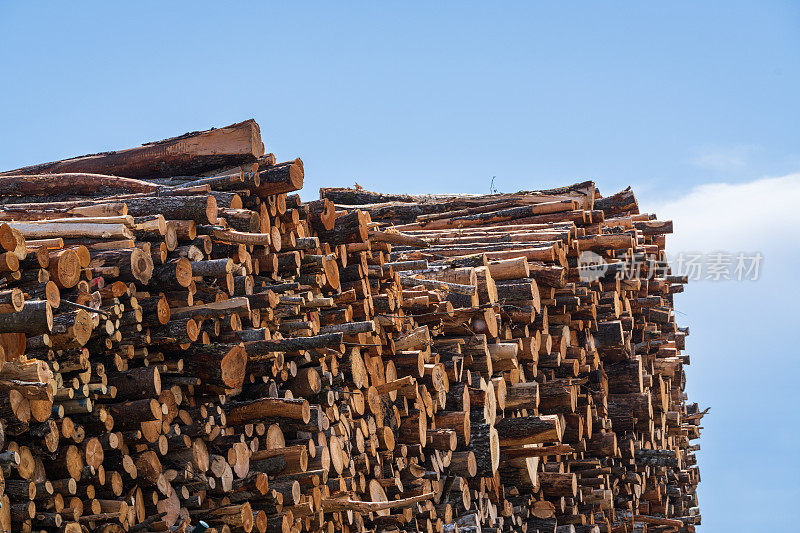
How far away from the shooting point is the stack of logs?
4445 mm

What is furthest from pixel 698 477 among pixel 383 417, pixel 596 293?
pixel 383 417

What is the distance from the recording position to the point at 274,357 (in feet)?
18.6

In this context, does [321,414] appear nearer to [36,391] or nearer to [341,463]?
[341,463]

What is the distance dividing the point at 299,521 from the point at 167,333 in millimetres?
1640

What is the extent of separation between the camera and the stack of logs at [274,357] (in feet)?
14.6

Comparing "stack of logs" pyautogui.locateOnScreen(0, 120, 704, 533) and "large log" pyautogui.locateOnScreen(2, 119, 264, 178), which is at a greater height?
"large log" pyautogui.locateOnScreen(2, 119, 264, 178)

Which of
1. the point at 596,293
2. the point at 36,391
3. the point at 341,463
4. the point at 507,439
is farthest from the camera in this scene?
the point at 596,293

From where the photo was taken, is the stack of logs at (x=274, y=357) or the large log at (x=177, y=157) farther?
the large log at (x=177, y=157)

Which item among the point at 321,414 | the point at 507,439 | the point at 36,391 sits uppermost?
the point at 36,391

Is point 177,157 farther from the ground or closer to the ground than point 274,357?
farther from the ground

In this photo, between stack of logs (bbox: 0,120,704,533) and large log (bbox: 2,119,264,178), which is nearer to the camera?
stack of logs (bbox: 0,120,704,533)

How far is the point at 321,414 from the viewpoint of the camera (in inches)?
234

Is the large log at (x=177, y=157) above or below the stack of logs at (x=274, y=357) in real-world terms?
above

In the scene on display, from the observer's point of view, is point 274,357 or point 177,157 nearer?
point 274,357
